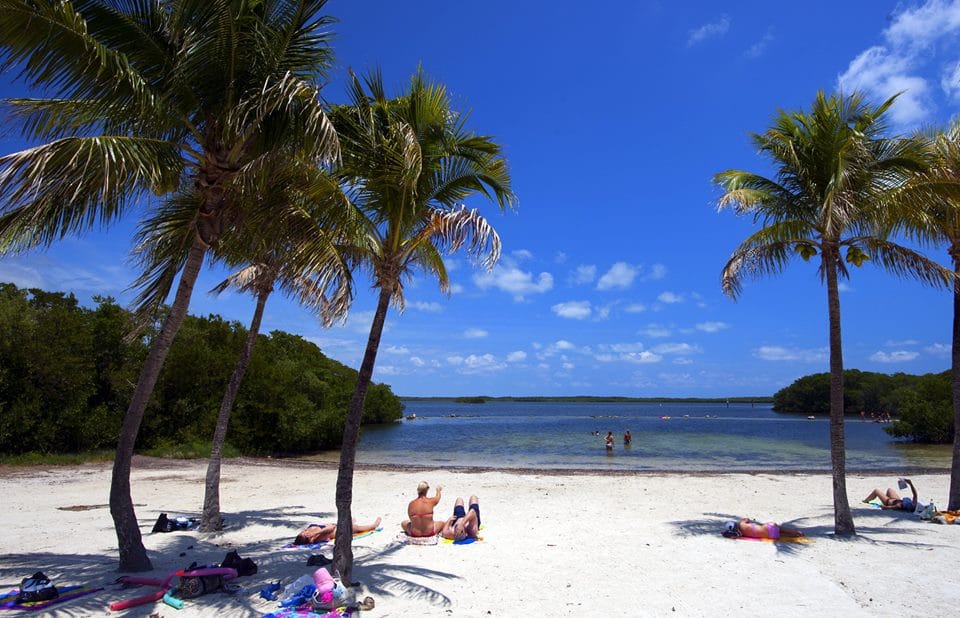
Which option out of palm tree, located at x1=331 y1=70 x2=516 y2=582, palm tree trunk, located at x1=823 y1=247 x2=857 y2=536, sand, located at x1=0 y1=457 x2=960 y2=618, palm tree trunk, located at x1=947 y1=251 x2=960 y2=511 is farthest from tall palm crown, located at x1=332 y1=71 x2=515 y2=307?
palm tree trunk, located at x1=947 y1=251 x2=960 y2=511

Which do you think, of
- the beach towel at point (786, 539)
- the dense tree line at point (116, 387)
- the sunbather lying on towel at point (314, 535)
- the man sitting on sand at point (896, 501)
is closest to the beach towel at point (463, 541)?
the sunbather lying on towel at point (314, 535)

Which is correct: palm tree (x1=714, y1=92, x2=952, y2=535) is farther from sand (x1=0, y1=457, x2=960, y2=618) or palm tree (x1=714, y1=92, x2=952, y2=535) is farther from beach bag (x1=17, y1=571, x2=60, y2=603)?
beach bag (x1=17, y1=571, x2=60, y2=603)

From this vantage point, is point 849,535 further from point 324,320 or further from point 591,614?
point 324,320

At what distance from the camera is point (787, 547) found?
8320 millimetres

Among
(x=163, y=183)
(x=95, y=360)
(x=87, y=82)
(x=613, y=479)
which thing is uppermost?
(x=87, y=82)

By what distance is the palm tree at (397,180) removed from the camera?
6402mm

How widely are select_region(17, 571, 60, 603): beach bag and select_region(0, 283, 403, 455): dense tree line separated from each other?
1049 cm

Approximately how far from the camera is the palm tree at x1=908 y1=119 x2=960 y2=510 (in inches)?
326

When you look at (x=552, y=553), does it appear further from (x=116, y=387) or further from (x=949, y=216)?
(x=116, y=387)

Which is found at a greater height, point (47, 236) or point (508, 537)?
point (47, 236)

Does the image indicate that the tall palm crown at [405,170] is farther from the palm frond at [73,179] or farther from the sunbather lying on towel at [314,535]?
the sunbather lying on towel at [314,535]

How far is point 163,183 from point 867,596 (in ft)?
30.4

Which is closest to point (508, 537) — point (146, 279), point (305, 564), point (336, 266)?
point (305, 564)

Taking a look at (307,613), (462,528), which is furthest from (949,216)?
(307,613)
